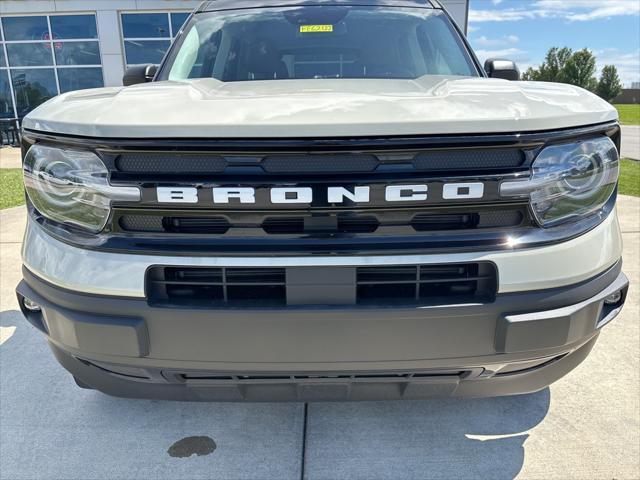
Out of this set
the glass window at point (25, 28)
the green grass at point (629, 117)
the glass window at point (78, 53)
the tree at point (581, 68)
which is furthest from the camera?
the tree at point (581, 68)

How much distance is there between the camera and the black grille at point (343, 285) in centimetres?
153

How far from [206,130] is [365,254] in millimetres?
573

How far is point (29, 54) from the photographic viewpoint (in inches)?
664

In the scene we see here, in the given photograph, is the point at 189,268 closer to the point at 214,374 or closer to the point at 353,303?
the point at 214,374

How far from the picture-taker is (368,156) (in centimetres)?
148

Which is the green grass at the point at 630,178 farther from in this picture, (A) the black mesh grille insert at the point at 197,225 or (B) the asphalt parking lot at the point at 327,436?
(A) the black mesh grille insert at the point at 197,225

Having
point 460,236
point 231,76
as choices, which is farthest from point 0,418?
point 460,236

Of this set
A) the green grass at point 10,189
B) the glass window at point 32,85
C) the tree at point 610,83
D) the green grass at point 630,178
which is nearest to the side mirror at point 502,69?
the green grass at point 630,178

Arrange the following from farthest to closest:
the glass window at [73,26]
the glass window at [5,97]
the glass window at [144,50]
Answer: the glass window at [5,97], the glass window at [73,26], the glass window at [144,50]

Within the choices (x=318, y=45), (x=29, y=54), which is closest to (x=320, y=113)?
(x=318, y=45)

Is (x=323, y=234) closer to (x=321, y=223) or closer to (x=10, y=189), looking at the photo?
(x=321, y=223)

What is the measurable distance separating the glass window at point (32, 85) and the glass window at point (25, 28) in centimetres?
102

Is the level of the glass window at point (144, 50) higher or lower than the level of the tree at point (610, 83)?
higher

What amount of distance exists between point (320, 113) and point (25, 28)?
19049 mm
